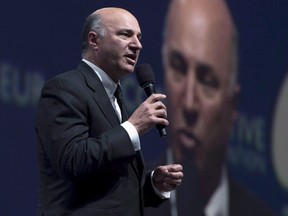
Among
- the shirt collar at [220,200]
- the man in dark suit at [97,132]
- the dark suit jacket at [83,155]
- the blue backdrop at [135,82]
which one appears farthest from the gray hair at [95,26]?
the shirt collar at [220,200]

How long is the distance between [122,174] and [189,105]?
6.70 feet

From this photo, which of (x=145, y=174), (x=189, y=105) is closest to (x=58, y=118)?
(x=145, y=174)

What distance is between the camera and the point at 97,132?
2131 millimetres

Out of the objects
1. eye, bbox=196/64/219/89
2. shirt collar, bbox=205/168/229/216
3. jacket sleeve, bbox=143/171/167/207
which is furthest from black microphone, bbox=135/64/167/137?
shirt collar, bbox=205/168/229/216

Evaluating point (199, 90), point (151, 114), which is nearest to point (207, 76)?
point (199, 90)

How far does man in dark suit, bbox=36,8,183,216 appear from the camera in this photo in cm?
204

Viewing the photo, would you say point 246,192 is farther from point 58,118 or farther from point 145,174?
point 58,118

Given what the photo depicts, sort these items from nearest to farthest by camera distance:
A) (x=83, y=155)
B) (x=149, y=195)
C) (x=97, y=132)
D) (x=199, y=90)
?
1. (x=83, y=155)
2. (x=97, y=132)
3. (x=149, y=195)
4. (x=199, y=90)

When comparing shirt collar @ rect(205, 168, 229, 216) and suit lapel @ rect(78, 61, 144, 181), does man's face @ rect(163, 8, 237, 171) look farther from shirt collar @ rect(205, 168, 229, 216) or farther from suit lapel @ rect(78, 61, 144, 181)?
suit lapel @ rect(78, 61, 144, 181)

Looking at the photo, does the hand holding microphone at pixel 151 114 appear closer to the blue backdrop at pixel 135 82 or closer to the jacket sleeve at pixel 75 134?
the jacket sleeve at pixel 75 134

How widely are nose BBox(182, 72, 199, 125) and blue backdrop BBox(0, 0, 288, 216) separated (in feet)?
0.62

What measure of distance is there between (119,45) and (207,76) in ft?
6.84

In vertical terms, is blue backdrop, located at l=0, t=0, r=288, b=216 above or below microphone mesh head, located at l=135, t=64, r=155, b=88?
below

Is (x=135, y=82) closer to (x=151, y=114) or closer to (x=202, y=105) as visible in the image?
(x=202, y=105)
